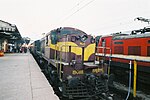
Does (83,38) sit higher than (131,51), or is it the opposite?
(83,38)

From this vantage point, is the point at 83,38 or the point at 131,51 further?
the point at 131,51

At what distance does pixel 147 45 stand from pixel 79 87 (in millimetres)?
3750

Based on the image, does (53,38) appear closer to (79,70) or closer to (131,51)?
(79,70)

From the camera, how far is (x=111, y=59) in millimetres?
10289

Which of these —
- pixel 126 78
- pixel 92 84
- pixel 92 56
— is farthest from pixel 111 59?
pixel 92 84

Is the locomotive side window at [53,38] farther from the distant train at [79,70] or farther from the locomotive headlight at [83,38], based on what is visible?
the locomotive headlight at [83,38]

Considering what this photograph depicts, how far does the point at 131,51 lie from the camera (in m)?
8.65

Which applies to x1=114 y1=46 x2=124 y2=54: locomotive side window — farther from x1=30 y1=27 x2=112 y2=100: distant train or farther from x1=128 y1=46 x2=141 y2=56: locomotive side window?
x1=30 y1=27 x2=112 y2=100: distant train

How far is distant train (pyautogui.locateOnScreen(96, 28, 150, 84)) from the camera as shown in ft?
25.0

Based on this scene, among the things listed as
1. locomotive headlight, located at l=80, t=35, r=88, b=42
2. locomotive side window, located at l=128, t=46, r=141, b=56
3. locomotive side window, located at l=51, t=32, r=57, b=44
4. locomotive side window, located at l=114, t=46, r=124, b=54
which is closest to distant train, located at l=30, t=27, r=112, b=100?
locomotive headlight, located at l=80, t=35, r=88, b=42

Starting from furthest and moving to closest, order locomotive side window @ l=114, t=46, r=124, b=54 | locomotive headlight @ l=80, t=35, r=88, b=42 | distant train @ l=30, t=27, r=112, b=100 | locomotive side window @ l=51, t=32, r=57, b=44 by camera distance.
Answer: locomotive side window @ l=114, t=46, r=124, b=54
locomotive side window @ l=51, t=32, r=57, b=44
locomotive headlight @ l=80, t=35, r=88, b=42
distant train @ l=30, t=27, r=112, b=100

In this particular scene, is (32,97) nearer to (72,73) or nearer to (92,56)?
(72,73)

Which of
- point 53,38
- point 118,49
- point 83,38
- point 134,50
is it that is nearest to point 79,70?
point 83,38

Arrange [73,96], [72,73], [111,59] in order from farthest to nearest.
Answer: [111,59] < [72,73] < [73,96]
